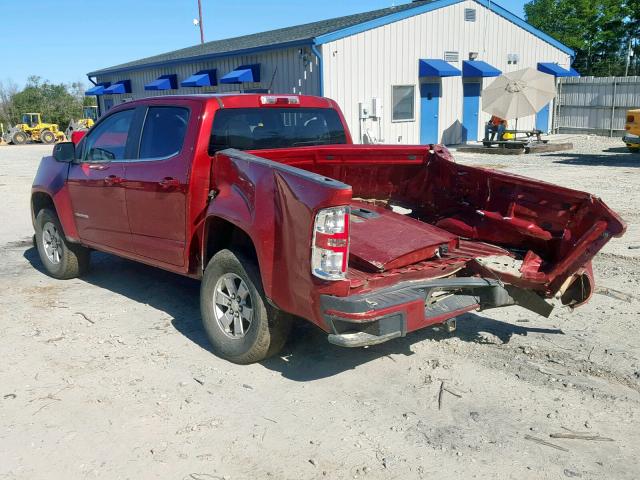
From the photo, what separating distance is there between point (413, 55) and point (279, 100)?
Answer: 55.9ft

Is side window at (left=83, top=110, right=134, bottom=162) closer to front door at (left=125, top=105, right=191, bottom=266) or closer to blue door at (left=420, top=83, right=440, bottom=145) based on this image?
front door at (left=125, top=105, right=191, bottom=266)

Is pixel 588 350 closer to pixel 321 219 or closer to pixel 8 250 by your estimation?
pixel 321 219

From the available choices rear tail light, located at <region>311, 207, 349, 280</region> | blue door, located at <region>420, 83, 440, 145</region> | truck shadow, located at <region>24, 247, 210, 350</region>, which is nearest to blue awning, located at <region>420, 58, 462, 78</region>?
blue door, located at <region>420, 83, 440, 145</region>

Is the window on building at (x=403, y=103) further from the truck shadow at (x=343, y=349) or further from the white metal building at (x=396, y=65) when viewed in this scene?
the truck shadow at (x=343, y=349)

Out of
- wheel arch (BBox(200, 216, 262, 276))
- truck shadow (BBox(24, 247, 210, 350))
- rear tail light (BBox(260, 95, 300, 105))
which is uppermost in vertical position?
rear tail light (BBox(260, 95, 300, 105))

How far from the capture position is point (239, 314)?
176 inches

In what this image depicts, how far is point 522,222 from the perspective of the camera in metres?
4.73

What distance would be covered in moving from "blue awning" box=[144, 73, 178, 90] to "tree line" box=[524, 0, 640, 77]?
35287mm

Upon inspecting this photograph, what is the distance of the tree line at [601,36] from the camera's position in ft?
153

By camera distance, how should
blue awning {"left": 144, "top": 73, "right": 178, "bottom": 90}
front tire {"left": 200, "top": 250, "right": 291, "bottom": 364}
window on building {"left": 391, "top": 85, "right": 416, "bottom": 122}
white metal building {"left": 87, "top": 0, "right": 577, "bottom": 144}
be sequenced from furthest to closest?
blue awning {"left": 144, "top": 73, "right": 178, "bottom": 90} < window on building {"left": 391, "top": 85, "right": 416, "bottom": 122} < white metal building {"left": 87, "top": 0, "right": 577, "bottom": 144} < front tire {"left": 200, "top": 250, "right": 291, "bottom": 364}

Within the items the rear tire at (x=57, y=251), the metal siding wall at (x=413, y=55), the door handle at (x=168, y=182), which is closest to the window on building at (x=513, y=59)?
the metal siding wall at (x=413, y=55)

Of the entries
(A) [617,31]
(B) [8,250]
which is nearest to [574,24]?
(A) [617,31]

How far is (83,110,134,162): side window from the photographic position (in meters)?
5.61

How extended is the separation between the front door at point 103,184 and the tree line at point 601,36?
48.3 m
